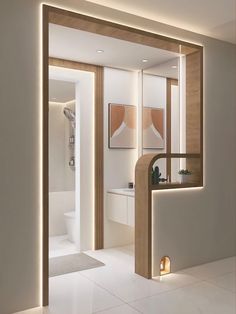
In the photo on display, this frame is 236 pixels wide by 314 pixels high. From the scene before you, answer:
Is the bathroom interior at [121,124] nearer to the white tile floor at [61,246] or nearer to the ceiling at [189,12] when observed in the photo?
the white tile floor at [61,246]

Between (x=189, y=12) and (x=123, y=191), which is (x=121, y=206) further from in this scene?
(x=189, y=12)

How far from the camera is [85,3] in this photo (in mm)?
3039

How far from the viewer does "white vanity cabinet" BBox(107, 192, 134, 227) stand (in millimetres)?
4195

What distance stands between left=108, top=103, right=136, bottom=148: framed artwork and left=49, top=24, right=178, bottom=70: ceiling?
0.59m

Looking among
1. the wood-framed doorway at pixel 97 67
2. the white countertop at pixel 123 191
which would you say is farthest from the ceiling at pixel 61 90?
the white countertop at pixel 123 191

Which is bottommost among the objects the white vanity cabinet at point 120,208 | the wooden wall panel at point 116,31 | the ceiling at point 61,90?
the white vanity cabinet at point 120,208

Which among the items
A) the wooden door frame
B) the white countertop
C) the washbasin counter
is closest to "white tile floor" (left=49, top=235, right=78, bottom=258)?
the washbasin counter

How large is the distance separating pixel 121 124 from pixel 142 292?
2.38m

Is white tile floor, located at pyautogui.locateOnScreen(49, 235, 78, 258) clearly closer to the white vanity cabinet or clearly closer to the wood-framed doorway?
the wood-framed doorway

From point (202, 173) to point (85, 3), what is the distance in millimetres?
2225

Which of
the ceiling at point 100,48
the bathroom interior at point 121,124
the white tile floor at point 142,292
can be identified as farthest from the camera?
the bathroom interior at point 121,124

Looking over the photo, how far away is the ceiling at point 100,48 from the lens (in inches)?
135

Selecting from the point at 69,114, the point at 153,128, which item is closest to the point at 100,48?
the point at 153,128

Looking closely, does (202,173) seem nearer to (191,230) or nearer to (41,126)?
(191,230)
